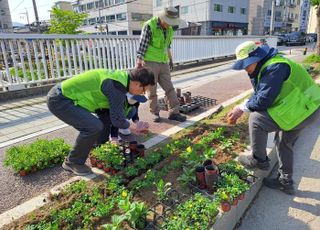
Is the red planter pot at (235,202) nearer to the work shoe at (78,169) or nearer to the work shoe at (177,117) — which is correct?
the work shoe at (78,169)

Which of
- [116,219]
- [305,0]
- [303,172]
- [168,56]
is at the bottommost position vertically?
[303,172]

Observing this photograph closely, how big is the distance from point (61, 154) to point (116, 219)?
176 centimetres

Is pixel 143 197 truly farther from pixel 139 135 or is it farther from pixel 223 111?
pixel 223 111

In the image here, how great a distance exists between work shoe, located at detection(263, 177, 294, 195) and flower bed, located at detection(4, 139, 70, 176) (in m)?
2.59

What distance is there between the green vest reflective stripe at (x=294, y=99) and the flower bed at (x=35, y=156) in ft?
8.68

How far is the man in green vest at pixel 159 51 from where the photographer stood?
453 centimetres

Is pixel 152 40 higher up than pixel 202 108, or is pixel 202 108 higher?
pixel 152 40

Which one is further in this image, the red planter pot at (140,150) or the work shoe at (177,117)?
the work shoe at (177,117)

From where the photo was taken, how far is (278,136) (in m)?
3.05

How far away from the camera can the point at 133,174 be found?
3.00 metres

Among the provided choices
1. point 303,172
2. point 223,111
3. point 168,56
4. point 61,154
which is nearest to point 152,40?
point 168,56

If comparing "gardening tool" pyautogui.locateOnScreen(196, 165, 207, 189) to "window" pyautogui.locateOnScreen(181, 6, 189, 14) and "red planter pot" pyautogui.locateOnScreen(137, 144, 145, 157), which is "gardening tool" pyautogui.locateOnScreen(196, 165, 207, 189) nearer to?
"red planter pot" pyautogui.locateOnScreen(137, 144, 145, 157)

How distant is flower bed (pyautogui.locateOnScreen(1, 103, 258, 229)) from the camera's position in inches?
87.1

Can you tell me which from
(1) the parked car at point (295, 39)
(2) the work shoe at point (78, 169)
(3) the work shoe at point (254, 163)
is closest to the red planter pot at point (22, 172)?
(2) the work shoe at point (78, 169)
